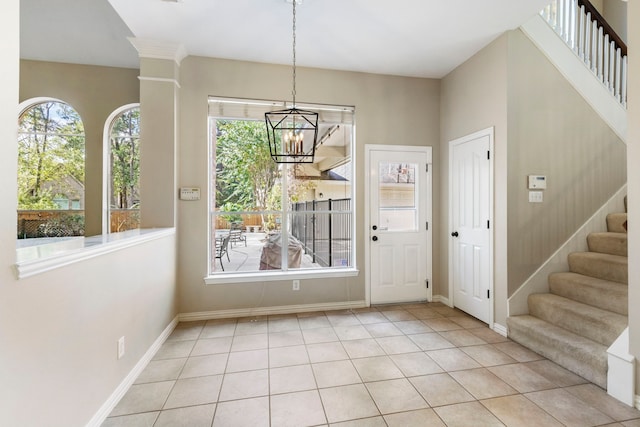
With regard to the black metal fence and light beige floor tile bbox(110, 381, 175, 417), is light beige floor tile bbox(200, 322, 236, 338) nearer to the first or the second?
light beige floor tile bbox(110, 381, 175, 417)

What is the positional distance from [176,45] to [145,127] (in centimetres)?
92

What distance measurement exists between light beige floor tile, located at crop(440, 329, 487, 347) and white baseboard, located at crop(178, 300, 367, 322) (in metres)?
1.11

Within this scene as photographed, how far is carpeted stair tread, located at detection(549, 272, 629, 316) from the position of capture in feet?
7.97

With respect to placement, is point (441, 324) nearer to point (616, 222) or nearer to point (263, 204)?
point (616, 222)

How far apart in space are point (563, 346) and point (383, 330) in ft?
4.94

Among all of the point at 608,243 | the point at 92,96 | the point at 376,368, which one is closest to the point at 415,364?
the point at 376,368

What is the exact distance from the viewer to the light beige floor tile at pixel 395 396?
193 cm

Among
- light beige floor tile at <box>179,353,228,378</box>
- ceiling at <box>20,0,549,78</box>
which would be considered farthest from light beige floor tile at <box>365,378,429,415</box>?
ceiling at <box>20,0,549,78</box>

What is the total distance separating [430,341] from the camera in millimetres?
2883

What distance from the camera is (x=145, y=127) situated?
314 cm

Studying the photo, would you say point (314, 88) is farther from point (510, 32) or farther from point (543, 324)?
point (543, 324)

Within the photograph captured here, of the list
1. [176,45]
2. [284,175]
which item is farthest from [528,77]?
[176,45]

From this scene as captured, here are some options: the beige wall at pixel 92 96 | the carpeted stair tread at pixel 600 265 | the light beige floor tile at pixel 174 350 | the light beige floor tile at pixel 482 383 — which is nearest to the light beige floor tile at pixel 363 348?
the light beige floor tile at pixel 482 383

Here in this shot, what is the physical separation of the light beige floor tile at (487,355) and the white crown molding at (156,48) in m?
4.15
